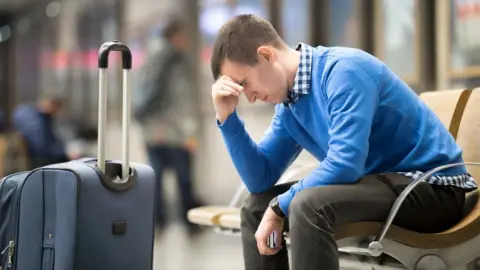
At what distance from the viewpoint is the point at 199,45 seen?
8461 mm

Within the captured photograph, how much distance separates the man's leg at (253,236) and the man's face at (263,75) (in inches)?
11.6

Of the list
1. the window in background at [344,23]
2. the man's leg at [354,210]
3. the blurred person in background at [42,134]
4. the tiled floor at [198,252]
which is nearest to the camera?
the man's leg at [354,210]

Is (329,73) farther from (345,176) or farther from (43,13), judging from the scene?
(43,13)

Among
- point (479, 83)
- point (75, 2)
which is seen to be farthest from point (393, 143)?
point (75, 2)

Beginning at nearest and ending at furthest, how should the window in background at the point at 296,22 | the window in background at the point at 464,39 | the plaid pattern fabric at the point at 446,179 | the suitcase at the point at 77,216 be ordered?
the plaid pattern fabric at the point at 446,179
the suitcase at the point at 77,216
the window in background at the point at 464,39
the window in background at the point at 296,22

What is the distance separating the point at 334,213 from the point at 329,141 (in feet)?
0.63

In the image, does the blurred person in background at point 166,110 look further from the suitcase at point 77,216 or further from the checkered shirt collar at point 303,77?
the checkered shirt collar at point 303,77

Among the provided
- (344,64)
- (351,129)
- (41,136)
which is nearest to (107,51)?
(344,64)

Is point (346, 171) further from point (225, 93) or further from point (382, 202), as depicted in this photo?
point (225, 93)

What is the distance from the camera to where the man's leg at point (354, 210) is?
63.5 inches

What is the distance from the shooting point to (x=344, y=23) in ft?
19.0

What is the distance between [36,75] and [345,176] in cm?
1044

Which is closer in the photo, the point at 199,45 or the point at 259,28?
the point at 259,28

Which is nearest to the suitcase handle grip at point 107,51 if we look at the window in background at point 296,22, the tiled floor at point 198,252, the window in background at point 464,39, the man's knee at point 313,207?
the man's knee at point 313,207
